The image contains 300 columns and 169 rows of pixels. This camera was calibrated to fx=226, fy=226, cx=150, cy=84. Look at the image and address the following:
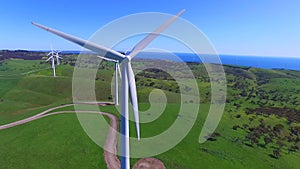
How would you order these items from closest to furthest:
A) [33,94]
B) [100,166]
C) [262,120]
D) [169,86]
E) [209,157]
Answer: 1. [100,166]
2. [209,157]
3. [262,120]
4. [33,94]
5. [169,86]

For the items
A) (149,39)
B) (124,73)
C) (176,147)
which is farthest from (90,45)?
(176,147)

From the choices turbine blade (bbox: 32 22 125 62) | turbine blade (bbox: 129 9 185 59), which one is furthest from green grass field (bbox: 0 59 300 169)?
turbine blade (bbox: 129 9 185 59)

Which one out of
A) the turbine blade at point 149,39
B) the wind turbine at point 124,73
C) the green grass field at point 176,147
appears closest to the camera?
the wind turbine at point 124,73

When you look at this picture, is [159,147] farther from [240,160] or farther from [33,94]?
[33,94]

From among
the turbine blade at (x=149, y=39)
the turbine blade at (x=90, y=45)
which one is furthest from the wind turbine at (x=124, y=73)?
the turbine blade at (x=149, y=39)

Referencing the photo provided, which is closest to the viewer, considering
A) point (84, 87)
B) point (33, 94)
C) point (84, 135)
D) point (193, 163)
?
point (193, 163)

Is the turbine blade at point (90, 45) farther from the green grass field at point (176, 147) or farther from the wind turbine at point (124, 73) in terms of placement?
the green grass field at point (176, 147)

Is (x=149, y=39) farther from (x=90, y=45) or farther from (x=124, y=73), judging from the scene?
(x=90, y=45)

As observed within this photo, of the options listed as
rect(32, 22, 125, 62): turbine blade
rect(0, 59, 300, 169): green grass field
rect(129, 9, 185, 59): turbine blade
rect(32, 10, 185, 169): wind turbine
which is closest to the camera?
rect(32, 10, 185, 169): wind turbine

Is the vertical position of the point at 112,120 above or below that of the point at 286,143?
above

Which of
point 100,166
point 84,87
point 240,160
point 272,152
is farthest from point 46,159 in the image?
point 84,87

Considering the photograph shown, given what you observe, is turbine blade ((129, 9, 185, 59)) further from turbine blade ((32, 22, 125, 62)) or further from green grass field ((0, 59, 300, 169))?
green grass field ((0, 59, 300, 169))
